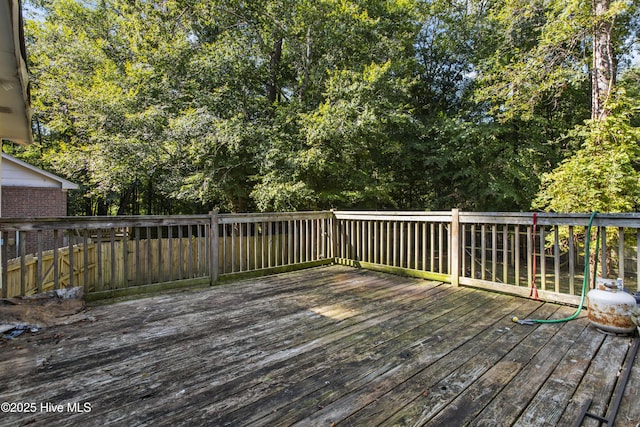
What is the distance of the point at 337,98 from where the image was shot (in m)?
8.05

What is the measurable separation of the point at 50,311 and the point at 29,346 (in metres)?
0.69

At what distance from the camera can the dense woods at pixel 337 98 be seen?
25.6 ft

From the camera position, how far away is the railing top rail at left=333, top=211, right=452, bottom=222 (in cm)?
411

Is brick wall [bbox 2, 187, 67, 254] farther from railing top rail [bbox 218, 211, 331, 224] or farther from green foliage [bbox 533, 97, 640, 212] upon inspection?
green foliage [bbox 533, 97, 640, 212]

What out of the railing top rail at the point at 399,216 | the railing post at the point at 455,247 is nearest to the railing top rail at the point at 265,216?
the railing top rail at the point at 399,216

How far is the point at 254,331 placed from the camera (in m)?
2.55

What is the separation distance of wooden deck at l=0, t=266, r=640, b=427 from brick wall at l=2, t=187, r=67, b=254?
8734 mm

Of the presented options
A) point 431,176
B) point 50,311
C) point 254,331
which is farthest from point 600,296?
point 431,176

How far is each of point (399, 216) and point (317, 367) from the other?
2.94 meters

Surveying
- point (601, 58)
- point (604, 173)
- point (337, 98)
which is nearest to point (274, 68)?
point (337, 98)

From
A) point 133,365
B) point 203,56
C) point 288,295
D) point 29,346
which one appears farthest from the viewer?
point 203,56

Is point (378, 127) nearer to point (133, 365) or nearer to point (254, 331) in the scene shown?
point (254, 331)

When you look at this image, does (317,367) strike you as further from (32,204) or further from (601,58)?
(32,204)

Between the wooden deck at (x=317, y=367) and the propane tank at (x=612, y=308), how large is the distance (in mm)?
94
